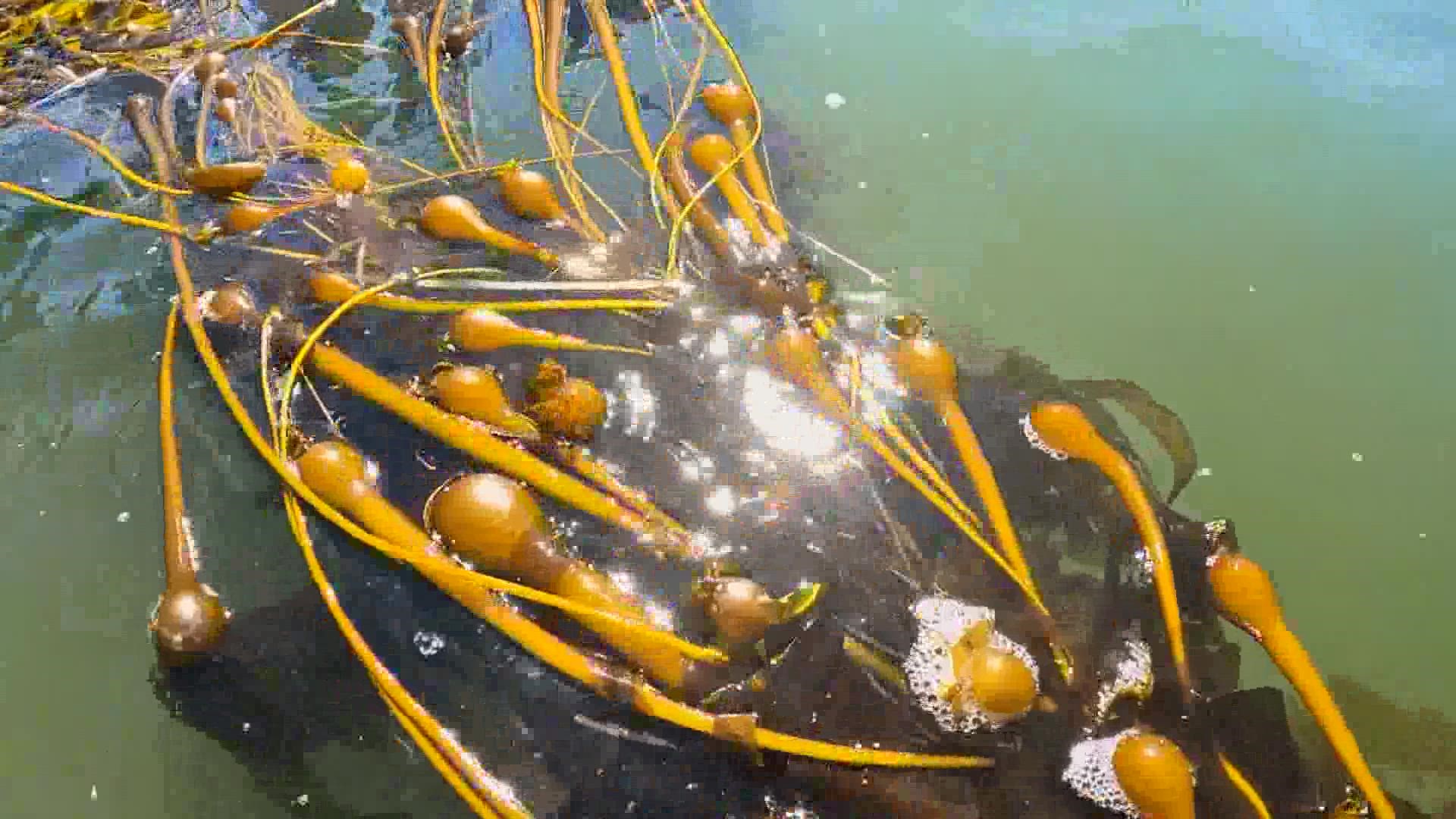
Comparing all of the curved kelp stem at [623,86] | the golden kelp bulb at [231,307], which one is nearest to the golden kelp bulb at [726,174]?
the curved kelp stem at [623,86]

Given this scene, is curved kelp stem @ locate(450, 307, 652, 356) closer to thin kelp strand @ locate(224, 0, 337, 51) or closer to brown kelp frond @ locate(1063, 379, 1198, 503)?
brown kelp frond @ locate(1063, 379, 1198, 503)

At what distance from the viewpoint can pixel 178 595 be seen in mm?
1250

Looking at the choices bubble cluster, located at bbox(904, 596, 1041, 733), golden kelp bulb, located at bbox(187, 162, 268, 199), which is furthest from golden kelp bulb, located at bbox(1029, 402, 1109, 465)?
golden kelp bulb, located at bbox(187, 162, 268, 199)

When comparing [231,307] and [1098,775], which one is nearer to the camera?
[1098,775]

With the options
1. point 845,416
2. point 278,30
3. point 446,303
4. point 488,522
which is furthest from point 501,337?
point 278,30

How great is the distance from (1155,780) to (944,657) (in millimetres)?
279

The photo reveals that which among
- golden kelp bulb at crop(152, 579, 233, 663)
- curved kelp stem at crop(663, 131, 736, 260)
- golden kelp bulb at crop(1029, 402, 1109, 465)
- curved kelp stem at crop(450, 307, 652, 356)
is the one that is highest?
curved kelp stem at crop(663, 131, 736, 260)

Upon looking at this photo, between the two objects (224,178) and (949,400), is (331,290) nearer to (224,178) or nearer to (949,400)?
(224,178)

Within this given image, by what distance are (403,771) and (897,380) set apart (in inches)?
37.9

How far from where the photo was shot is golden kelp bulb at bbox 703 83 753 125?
1950 millimetres

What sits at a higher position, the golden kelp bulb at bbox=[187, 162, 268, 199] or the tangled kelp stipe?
the golden kelp bulb at bbox=[187, 162, 268, 199]

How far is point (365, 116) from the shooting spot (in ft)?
6.65

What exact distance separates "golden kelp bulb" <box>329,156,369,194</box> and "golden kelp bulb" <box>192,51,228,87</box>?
0.60 m

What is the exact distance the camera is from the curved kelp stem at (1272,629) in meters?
1.15
